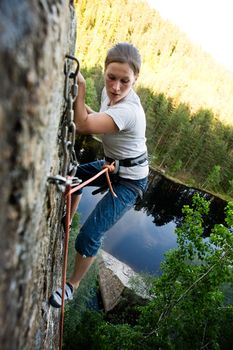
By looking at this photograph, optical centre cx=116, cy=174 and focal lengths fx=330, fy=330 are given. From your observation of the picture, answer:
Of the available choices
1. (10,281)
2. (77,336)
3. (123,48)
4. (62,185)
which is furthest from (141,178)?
(77,336)

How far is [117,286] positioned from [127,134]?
16.4 m

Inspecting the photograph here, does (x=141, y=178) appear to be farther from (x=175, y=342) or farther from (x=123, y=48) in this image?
(x=175, y=342)

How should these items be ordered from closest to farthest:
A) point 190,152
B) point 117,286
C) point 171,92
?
point 117,286 → point 190,152 → point 171,92

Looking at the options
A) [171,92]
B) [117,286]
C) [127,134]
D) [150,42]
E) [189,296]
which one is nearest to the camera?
[127,134]

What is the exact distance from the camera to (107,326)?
10.9 meters

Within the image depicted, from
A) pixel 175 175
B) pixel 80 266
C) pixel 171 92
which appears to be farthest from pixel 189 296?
pixel 171 92

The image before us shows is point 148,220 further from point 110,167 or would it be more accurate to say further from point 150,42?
point 150,42

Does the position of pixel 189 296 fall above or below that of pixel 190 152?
above

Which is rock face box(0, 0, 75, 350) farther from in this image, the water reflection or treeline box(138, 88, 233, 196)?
treeline box(138, 88, 233, 196)

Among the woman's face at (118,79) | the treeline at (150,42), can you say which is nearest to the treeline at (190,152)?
the treeline at (150,42)

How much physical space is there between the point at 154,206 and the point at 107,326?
27426 millimetres

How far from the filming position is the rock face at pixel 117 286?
17.5 metres

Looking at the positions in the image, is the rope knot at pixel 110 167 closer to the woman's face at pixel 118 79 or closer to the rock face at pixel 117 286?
the woman's face at pixel 118 79

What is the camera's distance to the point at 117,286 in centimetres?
1830
